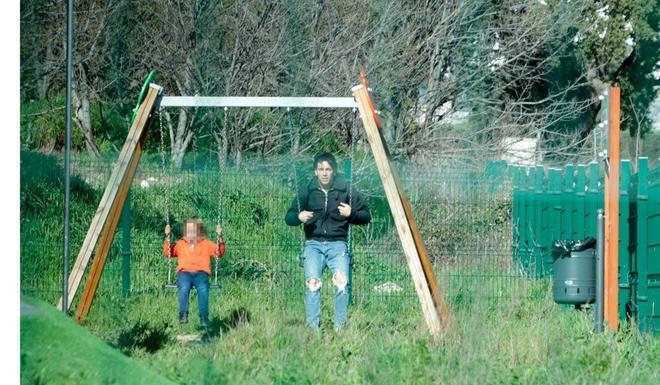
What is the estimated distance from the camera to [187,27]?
38.7 ft

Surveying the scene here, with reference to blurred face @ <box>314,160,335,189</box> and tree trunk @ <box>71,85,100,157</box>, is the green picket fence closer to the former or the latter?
blurred face @ <box>314,160,335,189</box>

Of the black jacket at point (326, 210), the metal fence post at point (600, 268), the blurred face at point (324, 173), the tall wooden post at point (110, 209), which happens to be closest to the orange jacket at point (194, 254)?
the tall wooden post at point (110, 209)

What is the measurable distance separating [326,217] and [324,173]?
0.30 meters

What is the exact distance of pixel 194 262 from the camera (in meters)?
7.91

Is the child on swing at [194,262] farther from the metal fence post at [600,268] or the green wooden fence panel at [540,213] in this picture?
the green wooden fence panel at [540,213]

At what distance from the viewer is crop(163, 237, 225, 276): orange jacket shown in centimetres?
790

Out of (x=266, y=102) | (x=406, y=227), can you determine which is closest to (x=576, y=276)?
(x=406, y=227)

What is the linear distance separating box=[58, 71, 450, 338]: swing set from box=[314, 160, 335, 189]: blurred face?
372 mm

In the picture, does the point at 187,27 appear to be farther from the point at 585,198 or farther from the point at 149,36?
the point at 585,198

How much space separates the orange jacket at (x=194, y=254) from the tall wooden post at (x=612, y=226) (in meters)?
2.76

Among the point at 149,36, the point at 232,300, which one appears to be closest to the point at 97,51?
the point at 149,36

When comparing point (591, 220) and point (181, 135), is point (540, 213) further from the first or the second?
point (181, 135)

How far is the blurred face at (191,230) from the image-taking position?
783 cm

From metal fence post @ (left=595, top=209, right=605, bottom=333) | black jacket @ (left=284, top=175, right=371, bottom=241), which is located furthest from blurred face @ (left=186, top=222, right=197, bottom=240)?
metal fence post @ (left=595, top=209, right=605, bottom=333)
